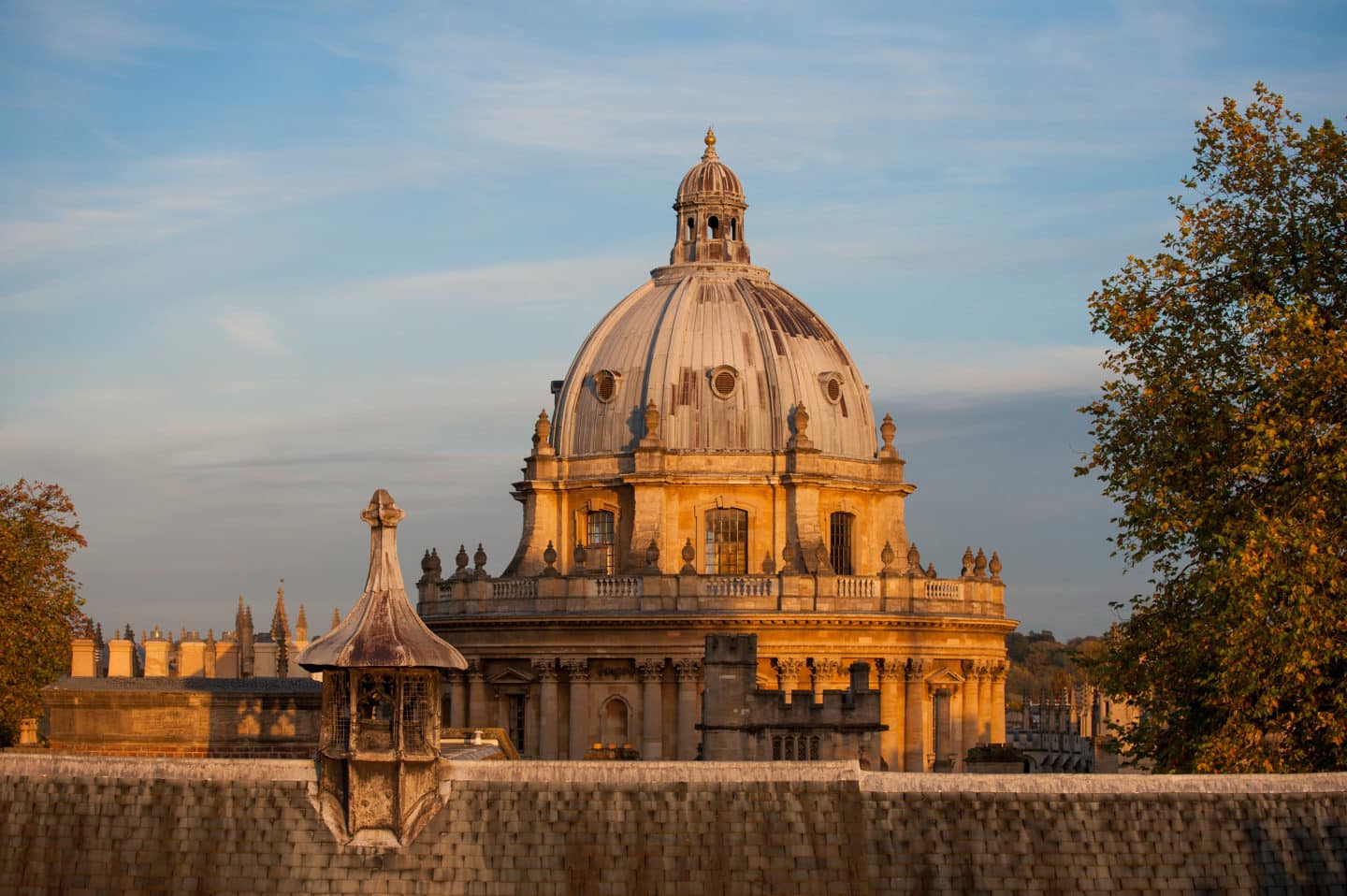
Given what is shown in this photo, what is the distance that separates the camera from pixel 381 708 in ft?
116

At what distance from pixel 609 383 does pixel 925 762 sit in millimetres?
18416

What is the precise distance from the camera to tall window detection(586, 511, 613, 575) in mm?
82188

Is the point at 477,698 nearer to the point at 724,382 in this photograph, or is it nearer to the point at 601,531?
the point at 601,531

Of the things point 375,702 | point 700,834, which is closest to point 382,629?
point 375,702

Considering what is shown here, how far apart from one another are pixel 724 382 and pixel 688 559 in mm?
8181

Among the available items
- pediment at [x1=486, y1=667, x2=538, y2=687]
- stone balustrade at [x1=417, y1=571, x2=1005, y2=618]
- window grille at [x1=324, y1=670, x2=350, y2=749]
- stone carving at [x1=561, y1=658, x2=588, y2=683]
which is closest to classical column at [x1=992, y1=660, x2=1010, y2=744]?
stone balustrade at [x1=417, y1=571, x2=1005, y2=618]

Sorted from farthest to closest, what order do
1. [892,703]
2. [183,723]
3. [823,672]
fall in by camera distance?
1. [892,703]
2. [823,672]
3. [183,723]

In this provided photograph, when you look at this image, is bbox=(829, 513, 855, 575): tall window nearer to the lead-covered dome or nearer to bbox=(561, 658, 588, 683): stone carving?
the lead-covered dome

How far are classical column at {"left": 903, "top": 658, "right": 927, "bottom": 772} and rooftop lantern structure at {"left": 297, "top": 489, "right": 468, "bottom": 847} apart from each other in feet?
137

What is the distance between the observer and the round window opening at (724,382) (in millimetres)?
82688

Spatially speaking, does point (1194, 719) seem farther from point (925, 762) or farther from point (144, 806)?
point (925, 762)

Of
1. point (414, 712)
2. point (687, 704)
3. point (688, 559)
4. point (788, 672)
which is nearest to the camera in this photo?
point (414, 712)

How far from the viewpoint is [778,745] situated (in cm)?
5347

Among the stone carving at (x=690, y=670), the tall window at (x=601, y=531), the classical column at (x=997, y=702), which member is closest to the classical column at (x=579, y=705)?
the stone carving at (x=690, y=670)
